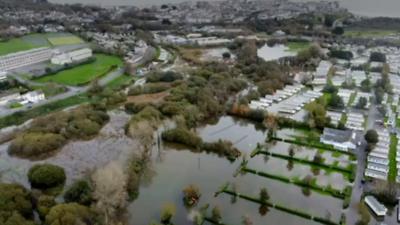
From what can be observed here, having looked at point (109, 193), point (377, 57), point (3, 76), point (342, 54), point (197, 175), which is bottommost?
point (197, 175)

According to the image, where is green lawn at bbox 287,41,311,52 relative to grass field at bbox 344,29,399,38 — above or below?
below

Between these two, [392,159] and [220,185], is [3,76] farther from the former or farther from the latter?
[392,159]

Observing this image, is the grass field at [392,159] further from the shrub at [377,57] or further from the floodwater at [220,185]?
the shrub at [377,57]

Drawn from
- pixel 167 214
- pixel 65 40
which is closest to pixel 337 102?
pixel 167 214

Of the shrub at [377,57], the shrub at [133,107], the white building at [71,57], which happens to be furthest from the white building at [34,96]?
the shrub at [377,57]

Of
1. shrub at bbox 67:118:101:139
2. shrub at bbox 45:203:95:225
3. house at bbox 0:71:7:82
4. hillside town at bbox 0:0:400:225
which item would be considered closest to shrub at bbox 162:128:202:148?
hillside town at bbox 0:0:400:225

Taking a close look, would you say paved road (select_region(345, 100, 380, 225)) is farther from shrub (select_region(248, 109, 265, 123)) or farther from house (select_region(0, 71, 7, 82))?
house (select_region(0, 71, 7, 82))
